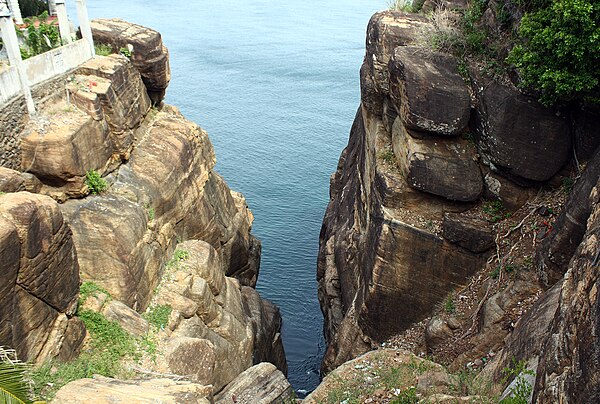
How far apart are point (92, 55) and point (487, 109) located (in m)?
16.5

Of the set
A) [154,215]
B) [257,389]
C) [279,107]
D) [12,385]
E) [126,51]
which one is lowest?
[279,107]

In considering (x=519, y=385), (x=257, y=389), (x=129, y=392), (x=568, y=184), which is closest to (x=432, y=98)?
(x=568, y=184)

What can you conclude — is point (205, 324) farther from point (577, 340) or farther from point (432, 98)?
point (577, 340)

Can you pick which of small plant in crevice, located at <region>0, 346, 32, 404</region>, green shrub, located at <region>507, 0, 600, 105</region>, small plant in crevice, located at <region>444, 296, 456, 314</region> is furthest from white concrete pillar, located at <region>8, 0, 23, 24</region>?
small plant in crevice, located at <region>444, 296, 456, 314</region>

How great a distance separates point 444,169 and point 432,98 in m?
2.61

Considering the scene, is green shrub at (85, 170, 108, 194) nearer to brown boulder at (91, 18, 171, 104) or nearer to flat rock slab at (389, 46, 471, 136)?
Result: brown boulder at (91, 18, 171, 104)

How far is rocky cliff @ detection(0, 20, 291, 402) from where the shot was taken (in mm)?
13398

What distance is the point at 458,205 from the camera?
1884cm

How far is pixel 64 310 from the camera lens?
14945 mm

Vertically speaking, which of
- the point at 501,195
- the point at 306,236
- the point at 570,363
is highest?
the point at 570,363

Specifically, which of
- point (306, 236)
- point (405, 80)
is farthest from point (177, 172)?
point (306, 236)

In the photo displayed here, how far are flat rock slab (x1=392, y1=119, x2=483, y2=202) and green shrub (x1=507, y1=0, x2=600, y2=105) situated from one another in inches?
131

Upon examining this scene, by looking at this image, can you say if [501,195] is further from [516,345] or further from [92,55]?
[92,55]

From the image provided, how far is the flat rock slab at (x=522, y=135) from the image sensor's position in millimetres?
17000
